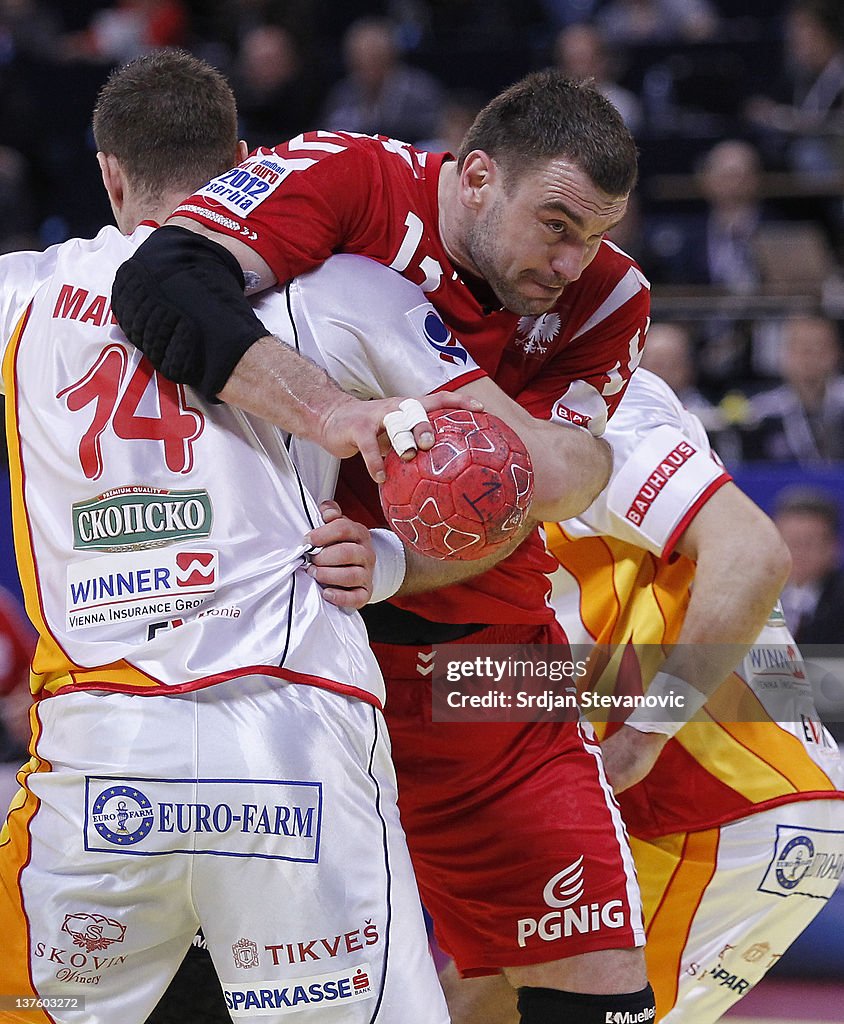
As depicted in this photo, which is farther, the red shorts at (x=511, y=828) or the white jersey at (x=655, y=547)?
the white jersey at (x=655, y=547)

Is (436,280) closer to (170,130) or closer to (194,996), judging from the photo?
(170,130)

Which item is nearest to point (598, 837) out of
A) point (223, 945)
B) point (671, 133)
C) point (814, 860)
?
point (814, 860)

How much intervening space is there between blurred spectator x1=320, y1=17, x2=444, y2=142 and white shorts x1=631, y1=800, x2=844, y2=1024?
7.41m

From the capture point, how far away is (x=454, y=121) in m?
9.62

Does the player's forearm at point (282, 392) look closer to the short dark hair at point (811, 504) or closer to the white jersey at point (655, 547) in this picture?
the white jersey at point (655, 547)

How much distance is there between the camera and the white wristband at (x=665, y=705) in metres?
3.66

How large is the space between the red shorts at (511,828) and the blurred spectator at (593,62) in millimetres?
7424

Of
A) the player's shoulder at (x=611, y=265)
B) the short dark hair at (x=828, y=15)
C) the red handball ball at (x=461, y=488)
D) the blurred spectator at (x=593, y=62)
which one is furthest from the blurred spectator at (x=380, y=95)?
the red handball ball at (x=461, y=488)

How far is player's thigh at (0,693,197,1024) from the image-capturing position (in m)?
2.51

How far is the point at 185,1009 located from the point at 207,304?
199 centimetres

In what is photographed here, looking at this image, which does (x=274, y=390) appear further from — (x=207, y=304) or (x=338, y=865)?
(x=338, y=865)

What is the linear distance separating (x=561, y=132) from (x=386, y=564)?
3.12 feet

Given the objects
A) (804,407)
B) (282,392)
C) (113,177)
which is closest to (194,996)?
(282,392)

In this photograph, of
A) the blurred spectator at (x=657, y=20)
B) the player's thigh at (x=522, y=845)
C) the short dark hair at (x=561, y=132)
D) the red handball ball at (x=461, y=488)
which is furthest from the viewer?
the blurred spectator at (x=657, y=20)
